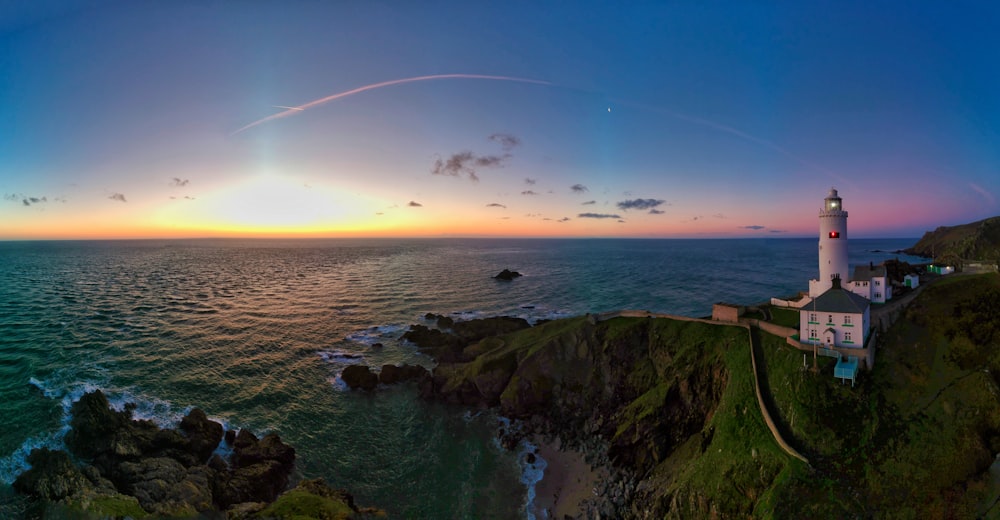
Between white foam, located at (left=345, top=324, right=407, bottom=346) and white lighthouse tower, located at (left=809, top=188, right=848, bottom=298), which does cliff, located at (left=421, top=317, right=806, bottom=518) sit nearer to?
white lighthouse tower, located at (left=809, top=188, right=848, bottom=298)

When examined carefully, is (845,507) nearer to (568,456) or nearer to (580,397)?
(568,456)

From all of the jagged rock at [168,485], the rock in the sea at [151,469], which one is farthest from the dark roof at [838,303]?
the jagged rock at [168,485]

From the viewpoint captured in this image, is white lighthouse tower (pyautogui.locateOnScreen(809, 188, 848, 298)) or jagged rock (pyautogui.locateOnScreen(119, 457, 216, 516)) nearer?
jagged rock (pyautogui.locateOnScreen(119, 457, 216, 516))

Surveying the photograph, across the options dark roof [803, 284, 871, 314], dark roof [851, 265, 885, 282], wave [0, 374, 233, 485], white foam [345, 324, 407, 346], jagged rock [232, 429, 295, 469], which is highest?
dark roof [851, 265, 885, 282]

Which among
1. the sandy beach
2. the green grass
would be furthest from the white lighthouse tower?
the sandy beach

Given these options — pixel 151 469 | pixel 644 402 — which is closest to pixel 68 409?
pixel 151 469

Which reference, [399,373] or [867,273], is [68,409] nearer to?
[399,373]
